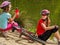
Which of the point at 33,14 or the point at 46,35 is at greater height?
the point at 46,35

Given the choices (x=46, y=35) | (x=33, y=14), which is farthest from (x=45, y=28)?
(x=33, y=14)

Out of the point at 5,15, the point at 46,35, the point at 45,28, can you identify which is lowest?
the point at 46,35

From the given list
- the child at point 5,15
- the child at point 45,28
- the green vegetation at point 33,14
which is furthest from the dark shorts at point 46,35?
the green vegetation at point 33,14

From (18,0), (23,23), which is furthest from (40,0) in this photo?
(23,23)

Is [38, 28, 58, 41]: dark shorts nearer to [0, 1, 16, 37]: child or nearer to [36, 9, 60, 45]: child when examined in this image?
[36, 9, 60, 45]: child

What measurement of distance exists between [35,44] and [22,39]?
1.54 feet

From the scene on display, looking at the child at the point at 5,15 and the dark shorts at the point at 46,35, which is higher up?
the child at the point at 5,15

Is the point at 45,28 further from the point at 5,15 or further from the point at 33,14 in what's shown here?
the point at 33,14

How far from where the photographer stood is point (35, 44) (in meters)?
7.14

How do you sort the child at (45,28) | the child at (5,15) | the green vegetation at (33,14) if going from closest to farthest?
the child at (45,28) < the child at (5,15) < the green vegetation at (33,14)

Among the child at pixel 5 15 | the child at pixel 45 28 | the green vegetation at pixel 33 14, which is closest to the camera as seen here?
the child at pixel 45 28

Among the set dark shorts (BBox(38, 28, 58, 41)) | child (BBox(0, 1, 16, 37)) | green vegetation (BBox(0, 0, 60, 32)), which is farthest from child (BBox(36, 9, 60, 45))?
green vegetation (BBox(0, 0, 60, 32))

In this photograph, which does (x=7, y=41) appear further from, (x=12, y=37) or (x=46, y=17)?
(x=46, y=17)

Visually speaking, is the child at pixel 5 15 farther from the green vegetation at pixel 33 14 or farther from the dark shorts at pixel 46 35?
the green vegetation at pixel 33 14
